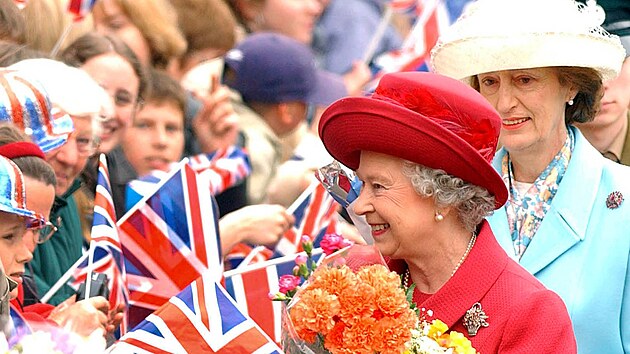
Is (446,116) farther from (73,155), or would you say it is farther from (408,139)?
(73,155)

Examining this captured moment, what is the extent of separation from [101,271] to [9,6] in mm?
1250

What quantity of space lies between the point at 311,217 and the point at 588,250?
2032mm

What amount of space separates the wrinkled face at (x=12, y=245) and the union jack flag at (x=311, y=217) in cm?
238

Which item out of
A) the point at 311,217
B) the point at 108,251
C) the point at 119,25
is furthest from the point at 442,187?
the point at 119,25

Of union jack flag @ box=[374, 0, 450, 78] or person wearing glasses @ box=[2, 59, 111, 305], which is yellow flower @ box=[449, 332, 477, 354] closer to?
person wearing glasses @ box=[2, 59, 111, 305]

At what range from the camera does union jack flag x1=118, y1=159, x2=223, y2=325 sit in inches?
237

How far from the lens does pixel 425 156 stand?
15.0ft

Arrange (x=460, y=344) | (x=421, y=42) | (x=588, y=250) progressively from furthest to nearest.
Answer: (x=421, y=42), (x=588, y=250), (x=460, y=344)

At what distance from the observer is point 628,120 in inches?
279

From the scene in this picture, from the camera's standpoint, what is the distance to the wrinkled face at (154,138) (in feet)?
25.2

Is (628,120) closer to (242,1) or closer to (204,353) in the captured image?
(204,353)

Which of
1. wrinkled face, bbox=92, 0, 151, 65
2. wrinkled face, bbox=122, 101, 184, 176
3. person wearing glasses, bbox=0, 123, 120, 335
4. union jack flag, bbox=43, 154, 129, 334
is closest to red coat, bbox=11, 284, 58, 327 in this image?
person wearing glasses, bbox=0, 123, 120, 335

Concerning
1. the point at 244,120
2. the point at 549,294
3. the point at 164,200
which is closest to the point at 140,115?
the point at 244,120

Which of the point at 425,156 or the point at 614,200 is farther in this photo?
the point at 614,200
